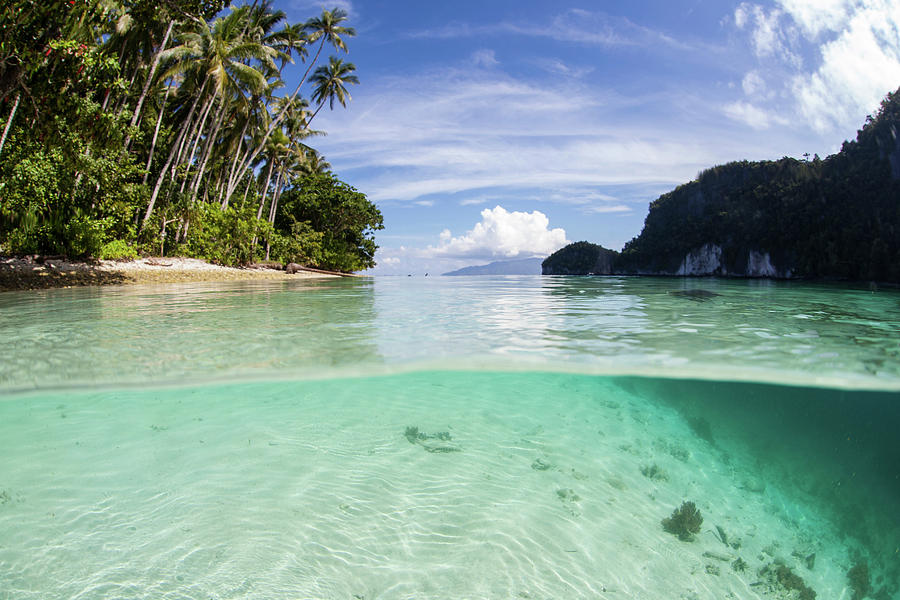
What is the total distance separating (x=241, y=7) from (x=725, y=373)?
27.6 m

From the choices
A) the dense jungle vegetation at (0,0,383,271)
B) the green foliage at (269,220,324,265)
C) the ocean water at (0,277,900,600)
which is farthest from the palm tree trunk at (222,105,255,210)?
the ocean water at (0,277,900,600)

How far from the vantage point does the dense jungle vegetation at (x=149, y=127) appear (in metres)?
12.1

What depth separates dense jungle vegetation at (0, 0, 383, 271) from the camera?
1206 centimetres

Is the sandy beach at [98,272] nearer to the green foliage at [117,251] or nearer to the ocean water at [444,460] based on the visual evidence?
the green foliage at [117,251]

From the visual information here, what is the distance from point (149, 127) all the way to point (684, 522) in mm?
26844

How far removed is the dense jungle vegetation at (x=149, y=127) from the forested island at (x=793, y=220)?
64421 millimetres

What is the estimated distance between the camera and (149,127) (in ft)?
72.6

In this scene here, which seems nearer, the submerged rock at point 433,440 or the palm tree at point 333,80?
the submerged rock at point 433,440

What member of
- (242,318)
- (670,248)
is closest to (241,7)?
(242,318)

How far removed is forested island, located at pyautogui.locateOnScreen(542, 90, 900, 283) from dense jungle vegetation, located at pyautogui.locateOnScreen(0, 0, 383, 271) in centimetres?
6442

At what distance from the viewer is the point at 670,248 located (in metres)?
112

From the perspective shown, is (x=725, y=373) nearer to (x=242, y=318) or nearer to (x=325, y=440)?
(x=325, y=440)

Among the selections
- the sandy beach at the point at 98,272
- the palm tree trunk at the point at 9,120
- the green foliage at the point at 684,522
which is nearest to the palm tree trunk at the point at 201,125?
the sandy beach at the point at 98,272

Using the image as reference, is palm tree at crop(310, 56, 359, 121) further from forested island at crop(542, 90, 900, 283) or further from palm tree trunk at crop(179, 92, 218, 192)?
forested island at crop(542, 90, 900, 283)
